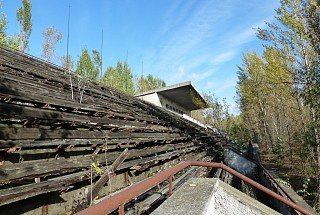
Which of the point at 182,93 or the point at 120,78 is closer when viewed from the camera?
the point at 182,93

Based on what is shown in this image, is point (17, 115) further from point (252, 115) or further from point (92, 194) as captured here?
point (252, 115)

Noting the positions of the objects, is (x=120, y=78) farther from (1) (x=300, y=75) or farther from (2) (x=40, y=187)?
(2) (x=40, y=187)

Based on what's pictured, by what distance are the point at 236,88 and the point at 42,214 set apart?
1576 inches

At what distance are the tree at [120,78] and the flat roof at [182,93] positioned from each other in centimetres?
2439

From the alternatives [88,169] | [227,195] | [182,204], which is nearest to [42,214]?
[88,169]

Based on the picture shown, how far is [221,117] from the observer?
30828 mm

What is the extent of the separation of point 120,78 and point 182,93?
1370 inches

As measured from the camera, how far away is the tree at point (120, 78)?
54.7 metres

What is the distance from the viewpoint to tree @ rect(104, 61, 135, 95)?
5467 cm

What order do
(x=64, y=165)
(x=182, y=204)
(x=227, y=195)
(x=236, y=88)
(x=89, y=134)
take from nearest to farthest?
1. (x=182, y=204)
2. (x=227, y=195)
3. (x=64, y=165)
4. (x=89, y=134)
5. (x=236, y=88)

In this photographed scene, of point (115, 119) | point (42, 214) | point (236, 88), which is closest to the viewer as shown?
point (42, 214)

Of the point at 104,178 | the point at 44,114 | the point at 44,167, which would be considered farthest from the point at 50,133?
the point at 104,178

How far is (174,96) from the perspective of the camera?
2606 cm

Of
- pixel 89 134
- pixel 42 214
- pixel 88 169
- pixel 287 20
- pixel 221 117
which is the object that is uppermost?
pixel 287 20
